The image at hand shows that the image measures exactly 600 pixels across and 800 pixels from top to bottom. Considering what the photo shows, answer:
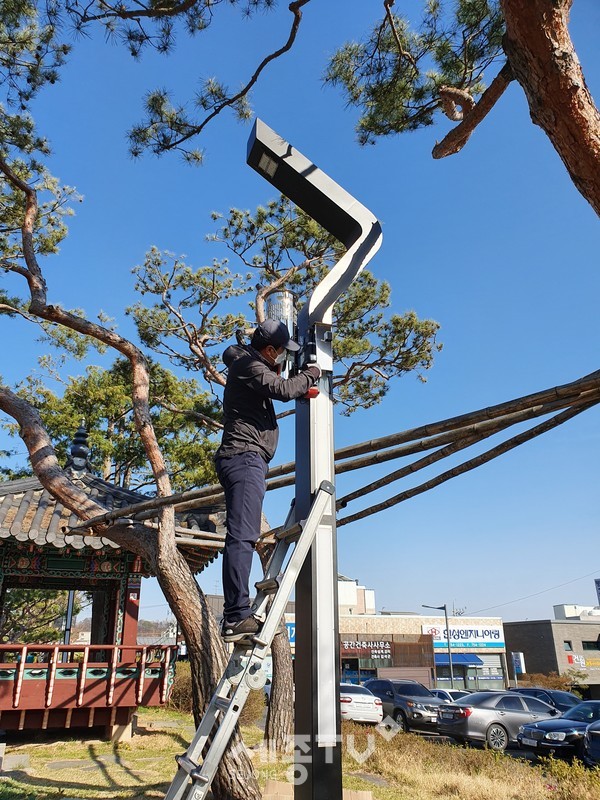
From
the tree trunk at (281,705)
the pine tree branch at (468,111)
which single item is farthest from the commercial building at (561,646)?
the pine tree branch at (468,111)

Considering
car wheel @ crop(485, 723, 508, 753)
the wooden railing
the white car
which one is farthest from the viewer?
the white car

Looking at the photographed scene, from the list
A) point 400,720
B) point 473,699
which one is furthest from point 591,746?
point 400,720

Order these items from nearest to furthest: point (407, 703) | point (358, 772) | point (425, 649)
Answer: point (358, 772) < point (407, 703) < point (425, 649)

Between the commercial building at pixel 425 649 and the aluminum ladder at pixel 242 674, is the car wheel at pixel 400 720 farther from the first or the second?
the commercial building at pixel 425 649

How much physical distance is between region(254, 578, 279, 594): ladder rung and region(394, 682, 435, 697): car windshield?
15052mm

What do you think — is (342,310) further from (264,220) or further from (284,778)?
(284,778)

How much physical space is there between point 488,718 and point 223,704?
40.0 feet

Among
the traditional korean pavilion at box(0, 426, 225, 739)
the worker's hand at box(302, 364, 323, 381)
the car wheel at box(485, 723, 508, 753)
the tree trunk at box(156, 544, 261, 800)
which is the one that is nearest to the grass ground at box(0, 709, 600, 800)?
the traditional korean pavilion at box(0, 426, 225, 739)

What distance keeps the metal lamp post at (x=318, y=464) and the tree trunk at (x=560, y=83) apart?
1080mm

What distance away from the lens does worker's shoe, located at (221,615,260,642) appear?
248cm

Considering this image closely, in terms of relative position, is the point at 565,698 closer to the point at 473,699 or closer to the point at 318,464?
the point at 473,699

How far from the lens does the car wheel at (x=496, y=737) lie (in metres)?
12.1

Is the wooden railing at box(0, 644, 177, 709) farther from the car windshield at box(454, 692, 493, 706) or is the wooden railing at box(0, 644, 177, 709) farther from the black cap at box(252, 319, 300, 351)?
the black cap at box(252, 319, 300, 351)

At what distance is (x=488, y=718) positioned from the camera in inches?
488
